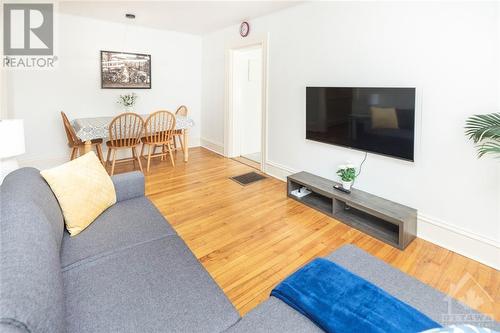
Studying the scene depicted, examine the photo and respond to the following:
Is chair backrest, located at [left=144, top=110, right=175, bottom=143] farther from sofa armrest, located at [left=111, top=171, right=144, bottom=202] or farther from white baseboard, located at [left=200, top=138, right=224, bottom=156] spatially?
sofa armrest, located at [left=111, top=171, right=144, bottom=202]

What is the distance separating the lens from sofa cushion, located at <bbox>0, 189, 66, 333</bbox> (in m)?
0.70

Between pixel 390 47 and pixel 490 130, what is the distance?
3.65 ft

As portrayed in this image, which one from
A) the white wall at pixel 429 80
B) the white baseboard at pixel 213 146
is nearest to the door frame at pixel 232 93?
the white baseboard at pixel 213 146

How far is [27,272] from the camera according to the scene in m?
0.83

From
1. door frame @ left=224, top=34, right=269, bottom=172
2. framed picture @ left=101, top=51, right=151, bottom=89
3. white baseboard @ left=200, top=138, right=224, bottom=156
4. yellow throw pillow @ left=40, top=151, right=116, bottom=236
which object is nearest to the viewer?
yellow throw pillow @ left=40, top=151, right=116, bottom=236

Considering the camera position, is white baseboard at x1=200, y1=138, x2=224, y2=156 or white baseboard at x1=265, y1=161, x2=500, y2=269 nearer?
white baseboard at x1=265, y1=161, x2=500, y2=269

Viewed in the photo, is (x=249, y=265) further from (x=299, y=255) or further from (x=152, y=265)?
(x=152, y=265)

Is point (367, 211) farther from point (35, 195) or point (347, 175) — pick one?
point (35, 195)

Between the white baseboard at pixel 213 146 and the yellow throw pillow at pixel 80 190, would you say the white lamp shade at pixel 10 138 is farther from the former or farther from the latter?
the white baseboard at pixel 213 146

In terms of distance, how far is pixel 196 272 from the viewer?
51.6 inches

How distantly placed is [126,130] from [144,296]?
3210mm

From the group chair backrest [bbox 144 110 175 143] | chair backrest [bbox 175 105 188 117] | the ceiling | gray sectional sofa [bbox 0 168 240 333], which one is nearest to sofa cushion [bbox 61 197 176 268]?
gray sectional sofa [bbox 0 168 240 333]

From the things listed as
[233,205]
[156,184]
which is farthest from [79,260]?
[156,184]

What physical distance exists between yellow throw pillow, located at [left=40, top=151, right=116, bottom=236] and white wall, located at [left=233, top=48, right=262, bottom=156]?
3.26m
